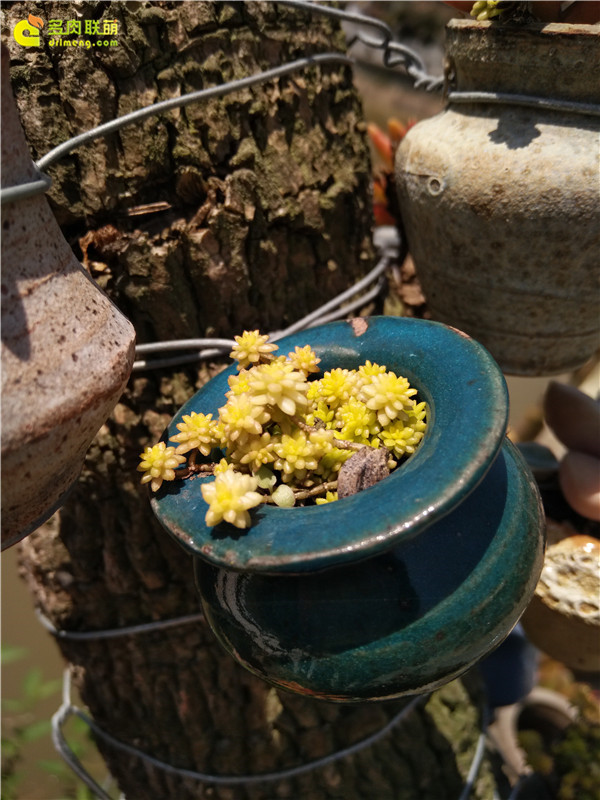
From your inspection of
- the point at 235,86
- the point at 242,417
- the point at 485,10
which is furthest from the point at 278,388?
the point at 485,10

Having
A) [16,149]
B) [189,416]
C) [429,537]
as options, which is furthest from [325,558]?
[16,149]

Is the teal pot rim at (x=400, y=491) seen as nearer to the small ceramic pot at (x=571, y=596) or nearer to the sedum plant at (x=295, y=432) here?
the sedum plant at (x=295, y=432)

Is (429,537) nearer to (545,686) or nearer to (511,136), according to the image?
(511,136)

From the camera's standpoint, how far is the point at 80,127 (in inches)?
41.7

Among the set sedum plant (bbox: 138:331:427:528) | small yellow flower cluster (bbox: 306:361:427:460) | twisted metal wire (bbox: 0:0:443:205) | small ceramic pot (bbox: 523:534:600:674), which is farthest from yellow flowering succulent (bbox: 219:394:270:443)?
small ceramic pot (bbox: 523:534:600:674)

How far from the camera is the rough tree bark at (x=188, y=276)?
107 cm

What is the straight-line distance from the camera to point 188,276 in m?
1.16

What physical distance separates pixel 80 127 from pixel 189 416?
51cm

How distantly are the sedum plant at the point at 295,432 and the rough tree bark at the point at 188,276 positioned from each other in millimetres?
312

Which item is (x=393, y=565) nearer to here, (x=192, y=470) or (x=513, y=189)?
(x=192, y=470)

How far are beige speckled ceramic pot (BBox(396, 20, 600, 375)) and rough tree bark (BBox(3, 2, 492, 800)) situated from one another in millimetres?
197

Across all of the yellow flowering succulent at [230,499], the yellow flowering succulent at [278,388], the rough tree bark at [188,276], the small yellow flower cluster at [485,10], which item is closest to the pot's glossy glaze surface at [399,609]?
the yellow flowering succulent at [230,499]

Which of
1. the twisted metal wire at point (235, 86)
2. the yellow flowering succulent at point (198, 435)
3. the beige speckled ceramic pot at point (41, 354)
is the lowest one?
the yellow flowering succulent at point (198, 435)

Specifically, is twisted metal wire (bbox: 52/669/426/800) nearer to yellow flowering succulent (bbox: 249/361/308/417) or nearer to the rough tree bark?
the rough tree bark
